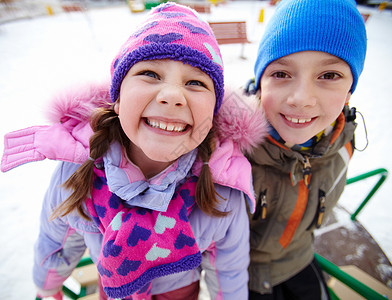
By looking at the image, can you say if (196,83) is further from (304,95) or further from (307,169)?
(307,169)

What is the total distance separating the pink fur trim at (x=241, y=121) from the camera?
0.79 metres

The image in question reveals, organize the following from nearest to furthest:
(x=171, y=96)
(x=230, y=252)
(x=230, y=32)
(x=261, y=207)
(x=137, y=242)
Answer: (x=171, y=96) < (x=137, y=242) < (x=230, y=252) < (x=261, y=207) < (x=230, y=32)

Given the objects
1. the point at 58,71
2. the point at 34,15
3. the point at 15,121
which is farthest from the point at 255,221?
the point at 34,15

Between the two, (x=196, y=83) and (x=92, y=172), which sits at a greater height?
(x=196, y=83)

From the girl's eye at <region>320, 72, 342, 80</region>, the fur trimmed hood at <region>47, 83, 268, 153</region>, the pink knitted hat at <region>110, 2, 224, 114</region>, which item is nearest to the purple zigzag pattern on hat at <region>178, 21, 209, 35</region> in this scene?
the pink knitted hat at <region>110, 2, 224, 114</region>

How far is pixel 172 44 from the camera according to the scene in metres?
0.58

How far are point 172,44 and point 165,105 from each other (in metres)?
0.17

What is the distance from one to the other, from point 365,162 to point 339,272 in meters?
2.18

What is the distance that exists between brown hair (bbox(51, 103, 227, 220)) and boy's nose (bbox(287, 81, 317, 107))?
1.06 ft

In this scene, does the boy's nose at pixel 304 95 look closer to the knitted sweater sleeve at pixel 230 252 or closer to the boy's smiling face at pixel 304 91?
the boy's smiling face at pixel 304 91

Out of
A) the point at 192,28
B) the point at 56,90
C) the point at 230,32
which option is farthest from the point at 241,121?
the point at 230,32

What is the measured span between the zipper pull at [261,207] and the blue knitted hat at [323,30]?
590mm

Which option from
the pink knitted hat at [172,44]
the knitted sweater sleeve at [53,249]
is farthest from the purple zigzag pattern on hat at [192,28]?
the knitted sweater sleeve at [53,249]

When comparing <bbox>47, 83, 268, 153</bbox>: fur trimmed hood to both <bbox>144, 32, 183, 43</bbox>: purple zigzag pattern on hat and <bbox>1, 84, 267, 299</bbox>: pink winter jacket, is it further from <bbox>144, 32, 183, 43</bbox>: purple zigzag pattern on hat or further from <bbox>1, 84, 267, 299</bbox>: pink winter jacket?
<bbox>144, 32, 183, 43</bbox>: purple zigzag pattern on hat
